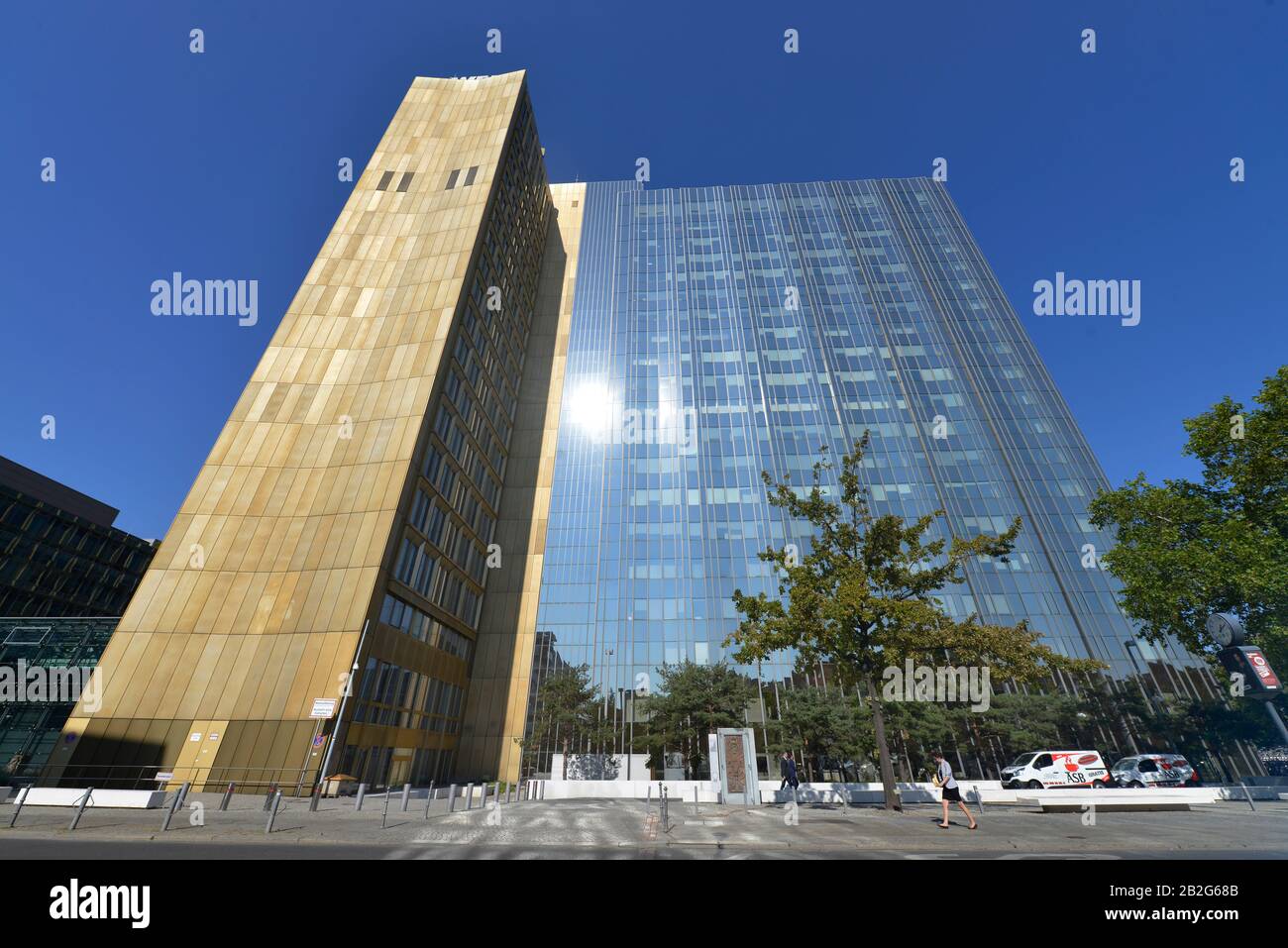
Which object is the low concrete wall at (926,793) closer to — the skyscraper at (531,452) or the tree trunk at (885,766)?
the tree trunk at (885,766)

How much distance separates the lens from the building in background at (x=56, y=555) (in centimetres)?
5419

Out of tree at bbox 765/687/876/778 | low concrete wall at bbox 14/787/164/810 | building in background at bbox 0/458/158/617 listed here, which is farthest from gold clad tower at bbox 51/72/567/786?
building in background at bbox 0/458/158/617

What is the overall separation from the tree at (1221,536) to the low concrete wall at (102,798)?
43851 millimetres

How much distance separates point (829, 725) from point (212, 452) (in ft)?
150

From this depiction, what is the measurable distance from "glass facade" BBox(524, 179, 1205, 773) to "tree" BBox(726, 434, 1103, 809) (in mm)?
27172

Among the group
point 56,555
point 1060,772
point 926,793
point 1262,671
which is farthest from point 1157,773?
point 56,555

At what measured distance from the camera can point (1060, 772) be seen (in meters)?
29.9

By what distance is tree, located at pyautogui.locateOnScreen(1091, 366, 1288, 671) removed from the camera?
23797 millimetres

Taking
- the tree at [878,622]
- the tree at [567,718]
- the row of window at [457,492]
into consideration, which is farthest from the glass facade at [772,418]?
the tree at [878,622]

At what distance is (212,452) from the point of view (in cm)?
3469

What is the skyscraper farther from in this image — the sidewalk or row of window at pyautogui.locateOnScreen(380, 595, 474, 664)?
the sidewalk

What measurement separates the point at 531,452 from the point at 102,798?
1649 inches
